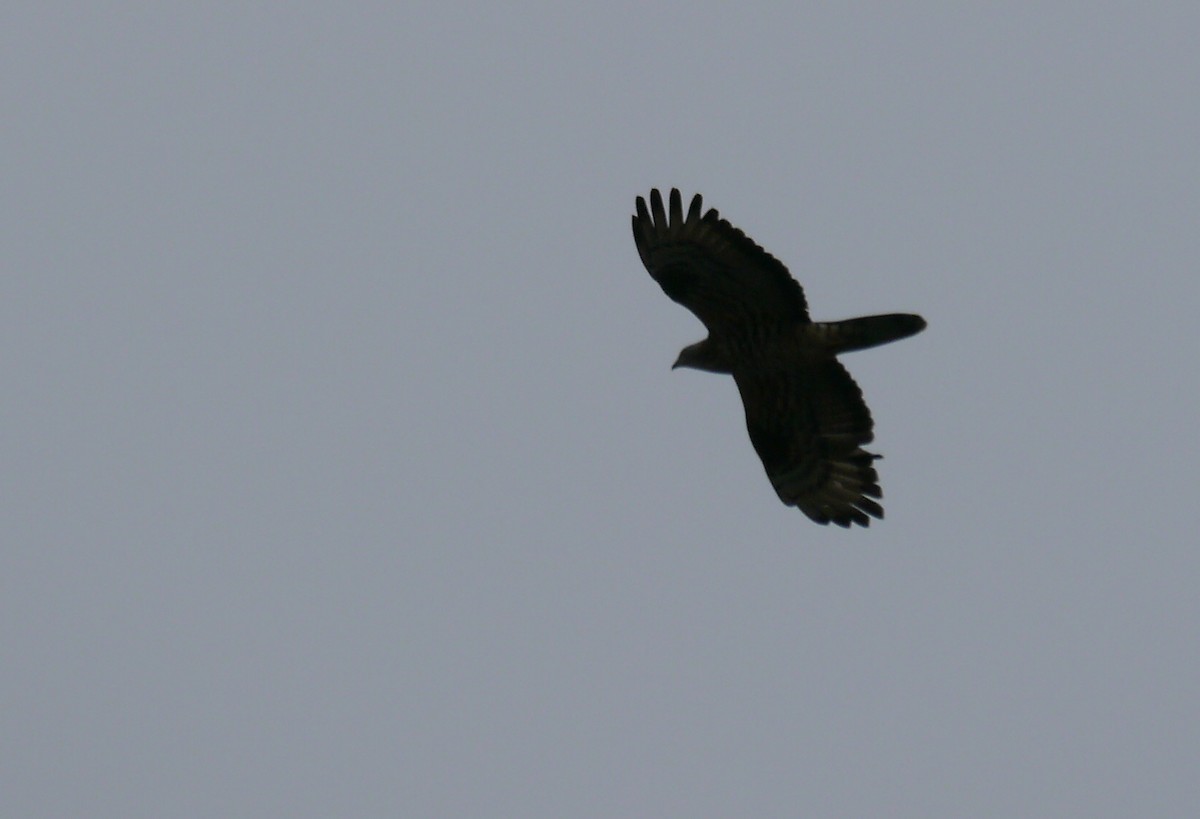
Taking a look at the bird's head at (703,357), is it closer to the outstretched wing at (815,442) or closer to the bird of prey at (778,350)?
the bird of prey at (778,350)

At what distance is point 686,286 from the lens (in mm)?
11703

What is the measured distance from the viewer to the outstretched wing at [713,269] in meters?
11.4

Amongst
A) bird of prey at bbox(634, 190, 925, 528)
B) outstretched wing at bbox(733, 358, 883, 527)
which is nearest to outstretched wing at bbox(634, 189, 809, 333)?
bird of prey at bbox(634, 190, 925, 528)

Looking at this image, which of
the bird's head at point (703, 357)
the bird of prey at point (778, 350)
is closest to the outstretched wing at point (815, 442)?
the bird of prey at point (778, 350)

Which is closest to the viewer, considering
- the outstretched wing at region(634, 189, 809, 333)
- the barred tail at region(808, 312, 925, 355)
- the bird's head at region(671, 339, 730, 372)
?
the barred tail at region(808, 312, 925, 355)

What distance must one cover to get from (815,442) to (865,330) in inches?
55.7

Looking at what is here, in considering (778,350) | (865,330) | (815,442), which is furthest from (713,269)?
(815,442)

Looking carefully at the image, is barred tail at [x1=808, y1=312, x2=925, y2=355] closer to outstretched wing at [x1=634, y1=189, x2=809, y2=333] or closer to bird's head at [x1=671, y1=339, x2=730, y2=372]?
outstretched wing at [x1=634, y1=189, x2=809, y2=333]

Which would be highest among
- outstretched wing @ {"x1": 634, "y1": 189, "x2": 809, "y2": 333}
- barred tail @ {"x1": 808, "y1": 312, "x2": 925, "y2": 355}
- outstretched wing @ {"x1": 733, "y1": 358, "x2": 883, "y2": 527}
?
outstretched wing @ {"x1": 634, "y1": 189, "x2": 809, "y2": 333}

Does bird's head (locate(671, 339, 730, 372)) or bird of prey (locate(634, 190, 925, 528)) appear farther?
bird's head (locate(671, 339, 730, 372))

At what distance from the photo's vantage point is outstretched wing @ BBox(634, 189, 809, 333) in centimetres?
1139

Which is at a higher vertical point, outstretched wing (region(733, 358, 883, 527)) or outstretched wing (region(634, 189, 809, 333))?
outstretched wing (region(634, 189, 809, 333))

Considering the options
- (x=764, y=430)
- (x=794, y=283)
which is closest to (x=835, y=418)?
(x=764, y=430)

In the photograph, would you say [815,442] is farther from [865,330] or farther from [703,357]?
[865,330]
